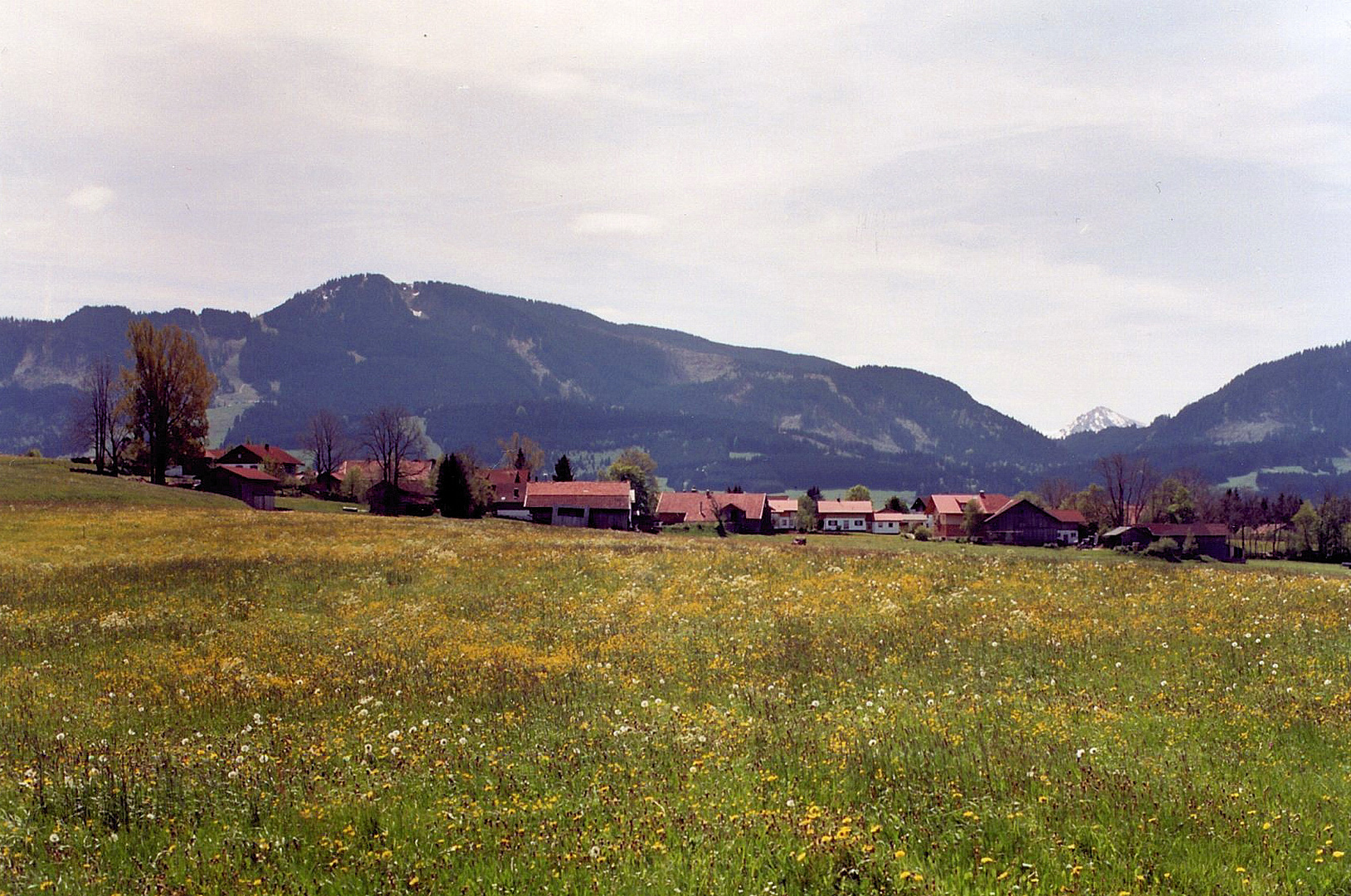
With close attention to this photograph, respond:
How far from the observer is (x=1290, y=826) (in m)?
7.39

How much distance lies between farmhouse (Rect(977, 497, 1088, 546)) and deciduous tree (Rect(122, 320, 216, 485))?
→ 119 m

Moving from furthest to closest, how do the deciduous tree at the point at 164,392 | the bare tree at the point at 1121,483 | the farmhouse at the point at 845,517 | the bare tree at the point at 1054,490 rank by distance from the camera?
the farmhouse at the point at 845,517 < the bare tree at the point at 1054,490 < the bare tree at the point at 1121,483 < the deciduous tree at the point at 164,392

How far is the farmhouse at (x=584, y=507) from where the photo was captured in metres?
121

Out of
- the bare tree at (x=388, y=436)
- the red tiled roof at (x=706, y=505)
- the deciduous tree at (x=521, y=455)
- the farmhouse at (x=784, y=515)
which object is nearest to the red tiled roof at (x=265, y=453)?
the deciduous tree at (x=521, y=455)

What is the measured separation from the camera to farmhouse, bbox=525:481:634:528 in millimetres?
121188

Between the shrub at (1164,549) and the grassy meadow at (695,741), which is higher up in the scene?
the grassy meadow at (695,741)

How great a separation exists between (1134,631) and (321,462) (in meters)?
150

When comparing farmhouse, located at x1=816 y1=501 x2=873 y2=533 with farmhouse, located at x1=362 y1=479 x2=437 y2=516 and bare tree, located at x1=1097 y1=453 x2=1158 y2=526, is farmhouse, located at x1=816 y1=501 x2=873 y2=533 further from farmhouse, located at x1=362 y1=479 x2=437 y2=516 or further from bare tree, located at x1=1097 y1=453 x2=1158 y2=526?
farmhouse, located at x1=362 y1=479 x2=437 y2=516

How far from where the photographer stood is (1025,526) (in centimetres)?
13938

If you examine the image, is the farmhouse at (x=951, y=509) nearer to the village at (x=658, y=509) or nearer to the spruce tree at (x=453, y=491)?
the village at (x=658, y=509)

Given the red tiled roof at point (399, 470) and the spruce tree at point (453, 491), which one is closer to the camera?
the spruce tree at point (453, 491)

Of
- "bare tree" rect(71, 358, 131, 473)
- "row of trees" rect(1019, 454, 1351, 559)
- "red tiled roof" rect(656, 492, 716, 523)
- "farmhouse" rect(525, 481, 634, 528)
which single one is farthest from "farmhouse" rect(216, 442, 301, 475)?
"row of trees" rect(1019, 454, 1351, 559)

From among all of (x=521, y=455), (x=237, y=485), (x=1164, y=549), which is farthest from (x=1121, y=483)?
(x=237, y=485)

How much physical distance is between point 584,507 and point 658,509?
4158 centimetres
